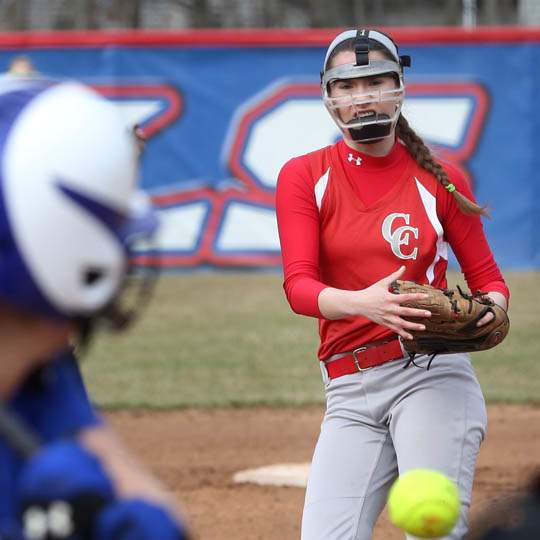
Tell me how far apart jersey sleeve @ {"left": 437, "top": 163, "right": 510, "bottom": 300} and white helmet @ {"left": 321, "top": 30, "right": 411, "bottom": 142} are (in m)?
0.27

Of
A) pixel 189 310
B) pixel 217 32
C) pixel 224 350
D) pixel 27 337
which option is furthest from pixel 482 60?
pixel 27 337

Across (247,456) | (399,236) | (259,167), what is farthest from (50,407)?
(259,167)

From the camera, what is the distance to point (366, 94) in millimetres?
3977

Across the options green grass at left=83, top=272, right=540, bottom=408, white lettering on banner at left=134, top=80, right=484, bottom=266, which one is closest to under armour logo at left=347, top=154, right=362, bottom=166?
green grass at left=83, top=272, right=540, bottom=408

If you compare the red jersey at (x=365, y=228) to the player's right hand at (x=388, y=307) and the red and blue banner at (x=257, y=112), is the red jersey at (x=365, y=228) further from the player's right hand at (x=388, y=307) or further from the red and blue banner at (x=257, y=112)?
the red and blue banner at (x=257, y=112)

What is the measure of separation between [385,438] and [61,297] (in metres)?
2.21

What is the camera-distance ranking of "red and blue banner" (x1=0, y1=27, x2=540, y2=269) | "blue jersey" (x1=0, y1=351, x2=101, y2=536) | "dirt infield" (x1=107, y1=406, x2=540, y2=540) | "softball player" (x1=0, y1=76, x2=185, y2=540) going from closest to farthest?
"softball player" (x1=0, y1=76, x2=185, y2=540) → "blue jersey" (x1=0, y1=351, x2=101, y2=536) → "dirt infield" (x1=107, y1=406, x2=540, y2=540) → "red and blue banner" (x1=0, y1=27, x2=540, y2=269)

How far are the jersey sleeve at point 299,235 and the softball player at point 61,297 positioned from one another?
180 cm

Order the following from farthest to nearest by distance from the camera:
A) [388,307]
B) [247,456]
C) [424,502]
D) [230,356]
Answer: [230,356], [247,456], [388,307], [424,502]

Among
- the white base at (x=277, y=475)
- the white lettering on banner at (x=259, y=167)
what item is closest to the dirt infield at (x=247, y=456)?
the white base at (x=277, y=475)

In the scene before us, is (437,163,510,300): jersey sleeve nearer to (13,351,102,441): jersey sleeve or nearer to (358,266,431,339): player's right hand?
(358,266,431,339): player's right hand

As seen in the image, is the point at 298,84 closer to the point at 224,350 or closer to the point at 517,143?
the point at 517,143

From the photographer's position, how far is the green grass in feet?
27.8

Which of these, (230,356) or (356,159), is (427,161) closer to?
(356,159)
